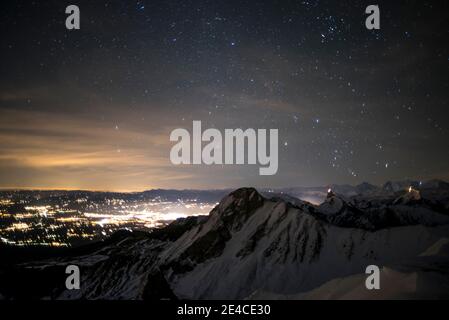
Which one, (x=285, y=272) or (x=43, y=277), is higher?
(x=285, y=272)

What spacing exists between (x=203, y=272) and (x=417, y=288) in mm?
75623

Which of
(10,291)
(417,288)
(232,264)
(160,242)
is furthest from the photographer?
(160,242)

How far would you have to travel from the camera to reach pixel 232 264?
97.0 metres
